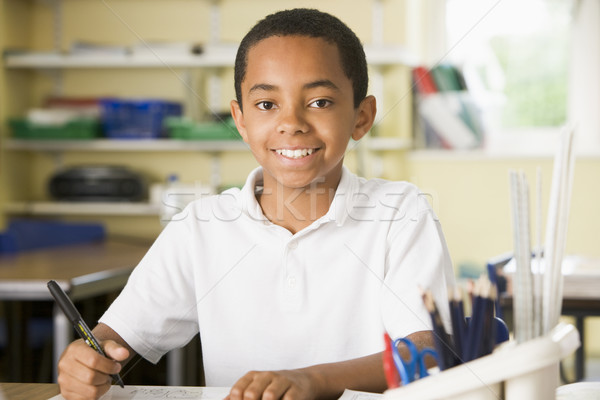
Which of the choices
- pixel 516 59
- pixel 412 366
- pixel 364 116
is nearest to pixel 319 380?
pixel 412 366

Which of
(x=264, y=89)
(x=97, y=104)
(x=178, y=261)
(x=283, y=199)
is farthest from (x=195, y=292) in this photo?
(x=97, y=104)

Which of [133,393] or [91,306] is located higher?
[133,393]

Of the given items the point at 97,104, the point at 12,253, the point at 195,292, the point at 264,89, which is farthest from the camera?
the point at 97,104

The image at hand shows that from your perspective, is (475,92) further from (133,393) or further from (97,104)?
(133,393)

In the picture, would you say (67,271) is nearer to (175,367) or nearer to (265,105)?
(175,367)

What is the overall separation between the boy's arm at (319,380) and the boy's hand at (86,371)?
0.16m

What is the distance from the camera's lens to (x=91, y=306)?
2.42 metres

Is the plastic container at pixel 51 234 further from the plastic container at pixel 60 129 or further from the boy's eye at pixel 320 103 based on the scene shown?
the boy's eye at pixel 320 103

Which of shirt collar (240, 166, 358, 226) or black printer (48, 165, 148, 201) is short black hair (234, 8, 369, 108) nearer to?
shirt collar (240, 166, 358, 226)

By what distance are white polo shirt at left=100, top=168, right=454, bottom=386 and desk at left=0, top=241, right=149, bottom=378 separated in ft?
2.59

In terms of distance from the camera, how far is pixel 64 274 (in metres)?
1.86

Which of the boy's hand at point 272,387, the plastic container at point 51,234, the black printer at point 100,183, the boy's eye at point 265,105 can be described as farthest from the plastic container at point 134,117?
the boy's hand at point 272,387

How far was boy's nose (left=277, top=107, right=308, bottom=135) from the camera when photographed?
91cm

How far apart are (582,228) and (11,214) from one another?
2432mm
